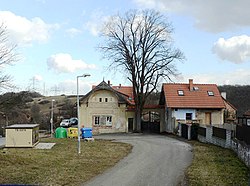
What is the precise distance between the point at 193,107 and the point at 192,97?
179 centimetres

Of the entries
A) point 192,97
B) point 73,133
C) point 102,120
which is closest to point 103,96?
point 102,120

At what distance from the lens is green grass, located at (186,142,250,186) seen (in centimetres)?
1402

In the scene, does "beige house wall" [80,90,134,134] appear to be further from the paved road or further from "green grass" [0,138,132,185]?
"green grass" [0,138,132,185]

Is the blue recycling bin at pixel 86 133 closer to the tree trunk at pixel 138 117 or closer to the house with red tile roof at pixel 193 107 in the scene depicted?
the tree trunk at pixel 138 117

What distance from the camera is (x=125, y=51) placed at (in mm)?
48500

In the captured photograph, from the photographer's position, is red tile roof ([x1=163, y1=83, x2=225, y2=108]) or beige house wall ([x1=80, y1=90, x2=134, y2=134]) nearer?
red tile roof ([x1=163, y1=83, x2=225, y2=108])

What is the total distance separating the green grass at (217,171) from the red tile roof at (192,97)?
2353cm

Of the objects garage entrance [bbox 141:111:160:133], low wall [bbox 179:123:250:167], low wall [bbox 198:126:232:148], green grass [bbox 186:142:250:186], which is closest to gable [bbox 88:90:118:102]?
garage entrance [bbox 141:111:160:133]

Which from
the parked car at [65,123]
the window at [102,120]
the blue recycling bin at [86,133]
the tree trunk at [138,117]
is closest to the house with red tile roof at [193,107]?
the tree trunk at [138,117]

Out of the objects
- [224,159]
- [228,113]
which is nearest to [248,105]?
[228,113]

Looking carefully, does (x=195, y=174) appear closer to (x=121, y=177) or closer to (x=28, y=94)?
(x=121, y=177)

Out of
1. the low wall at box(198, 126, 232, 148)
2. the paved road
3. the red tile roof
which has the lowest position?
the paved road

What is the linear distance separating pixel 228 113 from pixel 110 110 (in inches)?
904

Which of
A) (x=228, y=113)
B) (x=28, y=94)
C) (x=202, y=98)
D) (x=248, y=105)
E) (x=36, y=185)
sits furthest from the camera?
(x=248, y=105)
